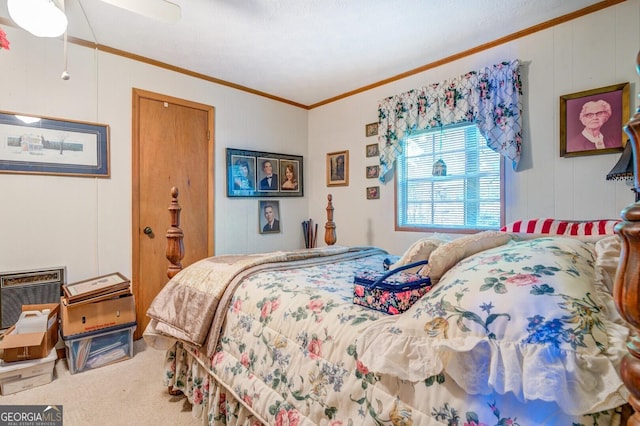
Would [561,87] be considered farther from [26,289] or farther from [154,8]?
[26,289]

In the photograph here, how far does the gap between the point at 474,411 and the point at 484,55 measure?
9.64 ft

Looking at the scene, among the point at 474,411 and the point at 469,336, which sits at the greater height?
the point at 469,336

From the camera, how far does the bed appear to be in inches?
23.6

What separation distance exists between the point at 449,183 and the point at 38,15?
10.2 ft

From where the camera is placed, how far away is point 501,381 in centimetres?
67

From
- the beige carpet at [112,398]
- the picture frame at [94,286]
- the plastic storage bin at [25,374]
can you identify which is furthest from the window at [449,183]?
the plastic storage bin at [25,374]

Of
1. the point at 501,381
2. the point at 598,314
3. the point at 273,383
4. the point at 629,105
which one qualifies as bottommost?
the point at 273,383

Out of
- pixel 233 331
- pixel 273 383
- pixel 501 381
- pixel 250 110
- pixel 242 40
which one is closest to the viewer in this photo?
pixel 501 381

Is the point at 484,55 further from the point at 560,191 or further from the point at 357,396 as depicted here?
the point at 357,396

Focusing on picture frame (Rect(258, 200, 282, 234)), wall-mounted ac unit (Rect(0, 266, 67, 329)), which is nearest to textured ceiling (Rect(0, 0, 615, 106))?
picture frame (Rect(258, 200, 282, 234))

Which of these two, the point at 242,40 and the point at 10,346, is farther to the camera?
the point at 242,40

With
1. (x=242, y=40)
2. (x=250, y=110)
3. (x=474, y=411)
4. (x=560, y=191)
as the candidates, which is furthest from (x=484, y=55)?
(x=474, y=411)

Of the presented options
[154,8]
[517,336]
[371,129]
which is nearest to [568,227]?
[517,336]

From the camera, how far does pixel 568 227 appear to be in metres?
2.03
